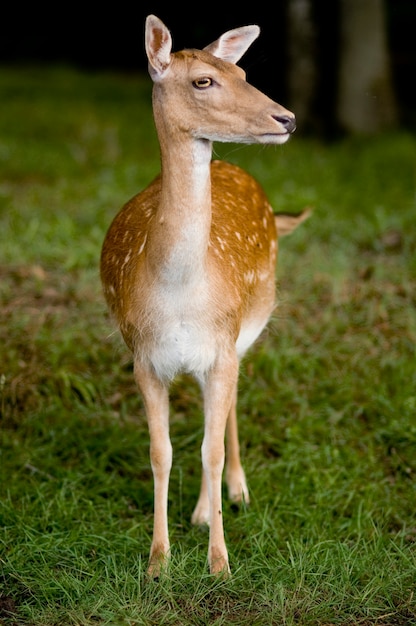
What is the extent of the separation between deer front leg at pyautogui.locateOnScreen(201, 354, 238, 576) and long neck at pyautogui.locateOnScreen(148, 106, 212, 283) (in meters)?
0.49

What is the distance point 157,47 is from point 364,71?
789 centimetres

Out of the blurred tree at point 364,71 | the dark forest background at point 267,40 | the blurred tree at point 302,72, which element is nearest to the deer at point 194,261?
the dark forest background at point 267,40

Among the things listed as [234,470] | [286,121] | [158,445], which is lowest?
[234,470]

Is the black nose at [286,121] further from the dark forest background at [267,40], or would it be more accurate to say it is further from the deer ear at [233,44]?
the dark forest background at [267,40]

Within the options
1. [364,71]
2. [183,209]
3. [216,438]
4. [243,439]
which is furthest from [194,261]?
[364,71]

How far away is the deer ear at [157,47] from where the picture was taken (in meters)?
3.76

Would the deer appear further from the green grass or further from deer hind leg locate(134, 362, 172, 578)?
the green grass

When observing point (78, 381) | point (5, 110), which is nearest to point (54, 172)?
point (5, 110)

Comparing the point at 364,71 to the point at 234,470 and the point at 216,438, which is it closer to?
the point at 234,470

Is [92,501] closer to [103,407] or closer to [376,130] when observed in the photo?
[103,407]

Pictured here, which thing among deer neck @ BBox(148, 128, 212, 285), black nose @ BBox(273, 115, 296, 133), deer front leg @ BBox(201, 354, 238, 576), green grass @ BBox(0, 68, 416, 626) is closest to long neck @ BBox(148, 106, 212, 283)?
deer neck @ BBox(148, 128, 212, 285)

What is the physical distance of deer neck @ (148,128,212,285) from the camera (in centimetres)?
381

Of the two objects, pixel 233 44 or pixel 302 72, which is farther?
pixel 302 72

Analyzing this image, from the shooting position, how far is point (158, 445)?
169 inches
